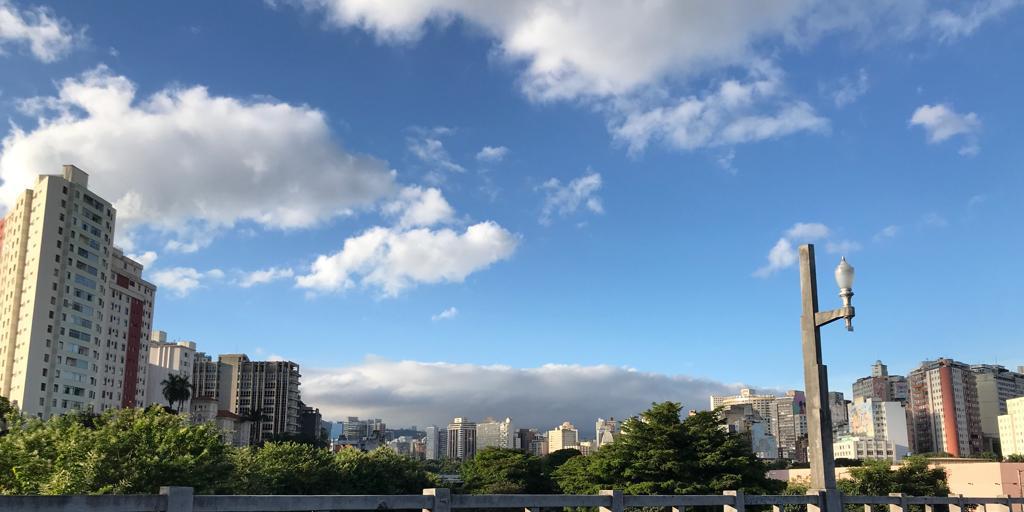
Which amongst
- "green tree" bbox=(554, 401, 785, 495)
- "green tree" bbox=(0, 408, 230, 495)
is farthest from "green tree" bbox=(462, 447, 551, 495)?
"green tree" bbox=(0, 408, 230, 495)

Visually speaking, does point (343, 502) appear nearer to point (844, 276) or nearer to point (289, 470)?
point (844, 276)

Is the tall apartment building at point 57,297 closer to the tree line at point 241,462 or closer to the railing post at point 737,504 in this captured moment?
the tree line at point 241,462

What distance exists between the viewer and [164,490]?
239 inches

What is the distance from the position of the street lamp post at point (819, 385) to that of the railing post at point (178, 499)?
9.69 m

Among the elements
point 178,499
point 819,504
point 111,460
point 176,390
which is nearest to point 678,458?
point 111,460

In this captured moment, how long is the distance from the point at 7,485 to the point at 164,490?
3288 cm

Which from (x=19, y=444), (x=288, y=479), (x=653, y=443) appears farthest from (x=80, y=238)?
(x=653, y=443)

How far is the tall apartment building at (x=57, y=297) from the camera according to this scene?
319ft

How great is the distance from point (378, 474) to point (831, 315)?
245 feet

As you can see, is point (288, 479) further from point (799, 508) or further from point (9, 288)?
point (9, 288)

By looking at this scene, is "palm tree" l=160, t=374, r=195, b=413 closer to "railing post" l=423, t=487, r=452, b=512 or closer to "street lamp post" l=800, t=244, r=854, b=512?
"street lamp post" l=800, t=244, r=854, b=512

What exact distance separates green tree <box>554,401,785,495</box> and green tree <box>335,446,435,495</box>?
37.1 meters

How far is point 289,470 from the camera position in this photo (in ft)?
216

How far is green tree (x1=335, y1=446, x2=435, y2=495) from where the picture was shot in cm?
7725
